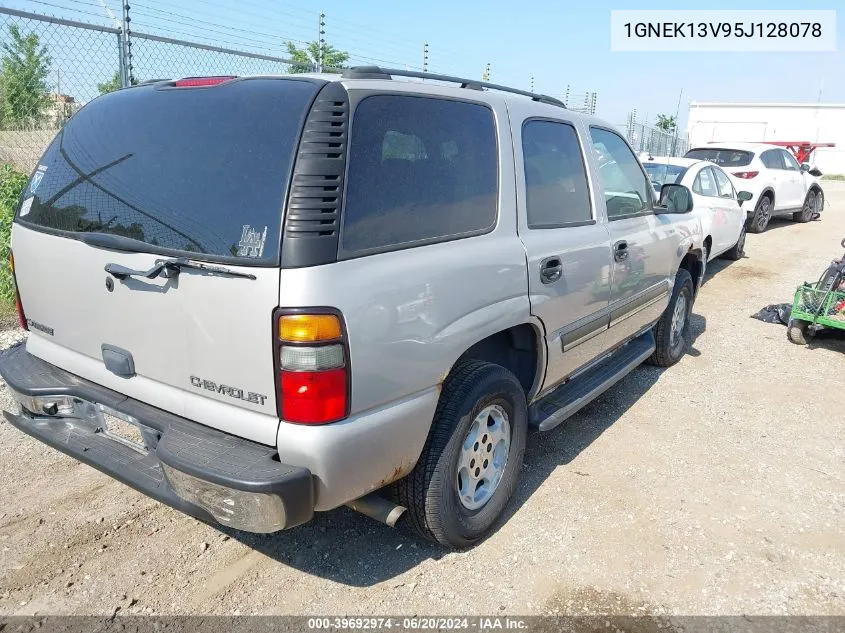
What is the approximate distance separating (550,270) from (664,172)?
19.1 feet

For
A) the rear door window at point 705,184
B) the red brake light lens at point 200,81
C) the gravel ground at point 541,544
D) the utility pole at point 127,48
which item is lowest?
the gravel ground at point 541,544

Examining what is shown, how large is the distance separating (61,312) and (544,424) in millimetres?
2265

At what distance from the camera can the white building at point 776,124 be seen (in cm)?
3472

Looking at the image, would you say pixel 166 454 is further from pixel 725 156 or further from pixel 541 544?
pixel 725 156

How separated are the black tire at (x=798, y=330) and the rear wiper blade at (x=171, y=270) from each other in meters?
5.68

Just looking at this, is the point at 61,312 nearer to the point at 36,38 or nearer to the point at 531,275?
the point at 531,275

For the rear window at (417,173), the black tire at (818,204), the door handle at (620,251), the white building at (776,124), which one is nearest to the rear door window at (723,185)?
the door handle at (620,251)

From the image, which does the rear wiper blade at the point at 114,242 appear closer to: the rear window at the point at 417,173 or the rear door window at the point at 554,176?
the rear window at the point at 417,173

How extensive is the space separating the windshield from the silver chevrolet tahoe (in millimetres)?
5294

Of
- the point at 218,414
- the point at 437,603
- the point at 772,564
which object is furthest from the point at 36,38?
the point at 772,564

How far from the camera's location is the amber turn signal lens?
2.03 metres

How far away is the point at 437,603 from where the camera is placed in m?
2.59

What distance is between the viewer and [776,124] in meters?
39.4

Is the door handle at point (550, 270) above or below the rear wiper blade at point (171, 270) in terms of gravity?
below
